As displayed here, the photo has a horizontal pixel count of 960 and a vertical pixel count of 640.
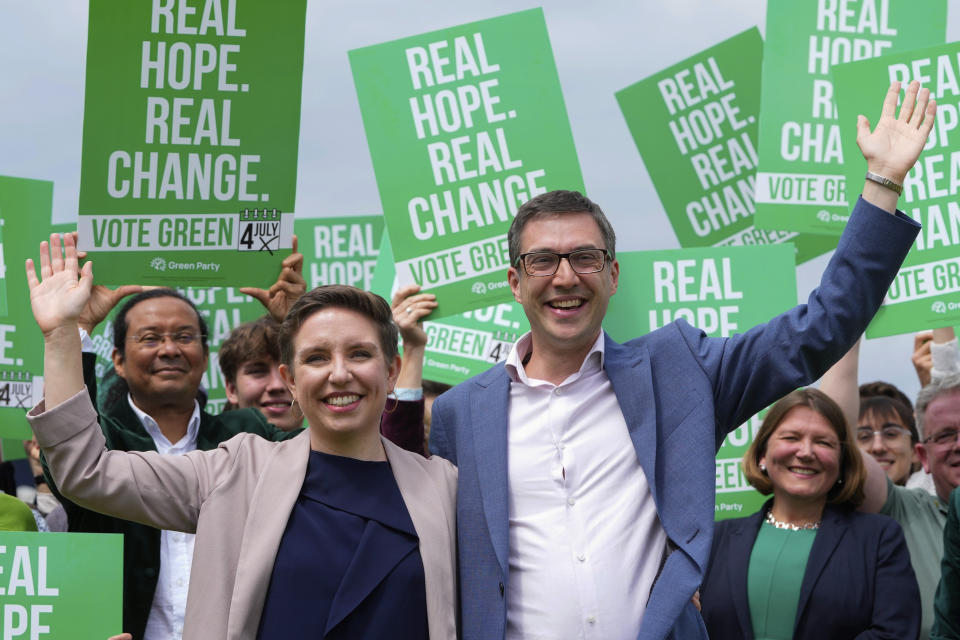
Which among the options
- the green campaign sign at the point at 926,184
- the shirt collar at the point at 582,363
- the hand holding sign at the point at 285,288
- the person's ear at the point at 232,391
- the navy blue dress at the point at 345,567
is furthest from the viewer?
the person's ear at the point at 232,391

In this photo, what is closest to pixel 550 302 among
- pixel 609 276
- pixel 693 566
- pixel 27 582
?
pixel 609 276

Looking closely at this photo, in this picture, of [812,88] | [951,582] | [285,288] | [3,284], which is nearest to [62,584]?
[285,288]

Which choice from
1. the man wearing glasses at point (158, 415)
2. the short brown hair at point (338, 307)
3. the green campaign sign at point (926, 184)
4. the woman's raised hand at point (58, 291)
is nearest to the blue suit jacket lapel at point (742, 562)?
the green campaign sign at point (926, 184)

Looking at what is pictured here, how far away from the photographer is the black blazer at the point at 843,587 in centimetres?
475

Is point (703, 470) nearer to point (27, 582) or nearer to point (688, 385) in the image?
point (688, 385)

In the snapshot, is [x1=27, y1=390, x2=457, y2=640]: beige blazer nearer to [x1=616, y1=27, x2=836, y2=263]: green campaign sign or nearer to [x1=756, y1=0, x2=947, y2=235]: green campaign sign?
Result: [x1=756, y1=0, x2=947, y2=235]: green campaign sign

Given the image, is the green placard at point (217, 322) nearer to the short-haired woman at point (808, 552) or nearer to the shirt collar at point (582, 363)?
the short-haired woman at point (808, 552)

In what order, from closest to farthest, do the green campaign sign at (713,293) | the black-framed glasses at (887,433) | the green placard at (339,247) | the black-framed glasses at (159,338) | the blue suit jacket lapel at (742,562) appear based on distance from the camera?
the blue suit jacket lapel at (742,562) → the black-framed glasses at (159,338) → the green campaign sign at (713,293) → the black-framed glasses at (887,433) → the green placard at (339,247)

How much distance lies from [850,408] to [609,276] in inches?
74.9

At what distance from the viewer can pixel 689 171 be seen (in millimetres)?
6969

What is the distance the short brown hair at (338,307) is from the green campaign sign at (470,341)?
7.51ft

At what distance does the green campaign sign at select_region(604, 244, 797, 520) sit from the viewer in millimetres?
5535

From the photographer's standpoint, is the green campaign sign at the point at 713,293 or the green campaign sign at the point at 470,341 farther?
the green campaign sign at the point at 470,341

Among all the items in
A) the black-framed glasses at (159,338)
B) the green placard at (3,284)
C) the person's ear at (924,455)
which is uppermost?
the green placard at (3,284)
